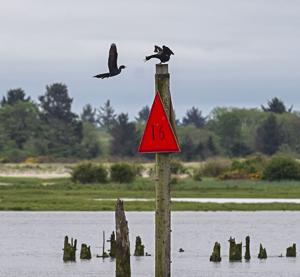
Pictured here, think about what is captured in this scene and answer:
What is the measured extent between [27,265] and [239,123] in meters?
130

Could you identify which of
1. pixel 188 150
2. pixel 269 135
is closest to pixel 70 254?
pixel 188 150

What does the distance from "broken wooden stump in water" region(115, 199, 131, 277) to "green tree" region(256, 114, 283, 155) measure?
123201 millimetres

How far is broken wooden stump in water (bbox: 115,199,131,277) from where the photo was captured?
27094mm

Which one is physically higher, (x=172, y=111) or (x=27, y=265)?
(x=172, y=111)

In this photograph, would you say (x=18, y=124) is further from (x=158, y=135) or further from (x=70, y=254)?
(x=158, y=135)

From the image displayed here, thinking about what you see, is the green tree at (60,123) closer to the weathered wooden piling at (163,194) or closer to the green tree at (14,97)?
the green tree at (14,97)

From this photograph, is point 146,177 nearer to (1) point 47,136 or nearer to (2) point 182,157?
(2) point 182,157

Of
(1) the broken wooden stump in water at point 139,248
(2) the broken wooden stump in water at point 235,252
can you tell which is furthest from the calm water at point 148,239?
(2) the broken wooden stump in water at point 235,252

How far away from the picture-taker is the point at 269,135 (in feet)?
502

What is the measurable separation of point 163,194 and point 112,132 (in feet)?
453

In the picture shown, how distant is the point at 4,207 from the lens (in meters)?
64.8

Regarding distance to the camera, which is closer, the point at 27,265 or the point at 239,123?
the point at 27,265

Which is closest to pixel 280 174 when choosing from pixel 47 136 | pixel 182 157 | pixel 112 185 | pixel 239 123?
pixel 112 185

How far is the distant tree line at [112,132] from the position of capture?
146000 mm
